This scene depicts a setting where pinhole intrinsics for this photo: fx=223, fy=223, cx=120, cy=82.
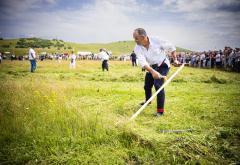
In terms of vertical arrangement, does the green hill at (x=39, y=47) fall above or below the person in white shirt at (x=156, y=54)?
above

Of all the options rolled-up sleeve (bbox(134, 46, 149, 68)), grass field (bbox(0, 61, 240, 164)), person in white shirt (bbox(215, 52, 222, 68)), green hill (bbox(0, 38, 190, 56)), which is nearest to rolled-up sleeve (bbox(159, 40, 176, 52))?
rolled-up sleeve (bbox(134, 46, 149, 68))

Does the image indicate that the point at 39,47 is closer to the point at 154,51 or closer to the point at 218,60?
the point at 218,60

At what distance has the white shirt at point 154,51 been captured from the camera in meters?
5.58

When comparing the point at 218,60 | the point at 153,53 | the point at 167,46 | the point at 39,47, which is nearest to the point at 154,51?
the point at 153,53

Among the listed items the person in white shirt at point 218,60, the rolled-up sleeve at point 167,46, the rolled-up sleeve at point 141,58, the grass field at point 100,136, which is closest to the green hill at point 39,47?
the person in white shirt at point 218,60

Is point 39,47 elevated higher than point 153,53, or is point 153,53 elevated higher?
point 39,47

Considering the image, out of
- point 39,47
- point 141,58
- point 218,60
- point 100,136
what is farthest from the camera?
point 39,47

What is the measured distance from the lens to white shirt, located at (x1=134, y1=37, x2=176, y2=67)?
5.58 metres

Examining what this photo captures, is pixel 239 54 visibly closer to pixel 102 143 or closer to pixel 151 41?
pixel 151 41

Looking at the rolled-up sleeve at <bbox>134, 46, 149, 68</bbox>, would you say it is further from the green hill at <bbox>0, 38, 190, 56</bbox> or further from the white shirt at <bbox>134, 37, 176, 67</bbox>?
the green hill at <bbox>0, 38, 190, 56</bbox>

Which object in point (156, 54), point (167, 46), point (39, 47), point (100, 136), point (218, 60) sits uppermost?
point (39, 47)

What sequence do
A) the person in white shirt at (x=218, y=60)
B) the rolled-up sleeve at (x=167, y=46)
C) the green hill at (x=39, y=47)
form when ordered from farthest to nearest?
the green hill at (x=39, y=47) < the person in white shirt at (x=218, y=60) < the rolled-up sleeve at (x=167, y=46)

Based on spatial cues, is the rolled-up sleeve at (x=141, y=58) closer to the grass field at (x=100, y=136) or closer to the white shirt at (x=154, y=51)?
the white shirt at (x=154, y=51)

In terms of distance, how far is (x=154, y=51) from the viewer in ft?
18.4
